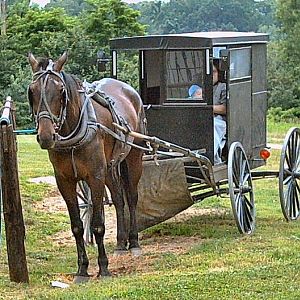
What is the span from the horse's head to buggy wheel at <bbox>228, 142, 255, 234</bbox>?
10.4ft

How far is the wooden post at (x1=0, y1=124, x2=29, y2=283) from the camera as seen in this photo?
742cm

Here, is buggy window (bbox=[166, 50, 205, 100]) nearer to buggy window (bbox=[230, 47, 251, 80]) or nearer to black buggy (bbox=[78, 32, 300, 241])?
black buggy (bbox=[78, 32, 300, 241])

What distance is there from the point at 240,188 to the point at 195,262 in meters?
2.36

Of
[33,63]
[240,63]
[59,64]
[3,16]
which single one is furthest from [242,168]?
[3,16]

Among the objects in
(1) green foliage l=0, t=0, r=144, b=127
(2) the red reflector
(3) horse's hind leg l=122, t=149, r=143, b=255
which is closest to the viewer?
(3) horse's hind leg l=122, t=149, r=143, b=255

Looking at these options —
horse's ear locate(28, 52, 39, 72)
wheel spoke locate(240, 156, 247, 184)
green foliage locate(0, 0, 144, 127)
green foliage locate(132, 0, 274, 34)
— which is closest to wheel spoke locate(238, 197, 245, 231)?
wheel spoke locate(240, 156, 247, 184)

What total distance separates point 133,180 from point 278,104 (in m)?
39.3

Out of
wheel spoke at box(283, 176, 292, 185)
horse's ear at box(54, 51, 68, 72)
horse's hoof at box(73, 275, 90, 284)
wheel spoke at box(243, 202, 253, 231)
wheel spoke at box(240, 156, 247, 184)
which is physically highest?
horse's ear at box(54, 51, 68, 72)

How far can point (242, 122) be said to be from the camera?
36.9 ft

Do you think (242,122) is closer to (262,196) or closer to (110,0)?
(262,196)

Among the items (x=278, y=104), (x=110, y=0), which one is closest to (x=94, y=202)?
(x=110, y=0)

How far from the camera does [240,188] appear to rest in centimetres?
1061

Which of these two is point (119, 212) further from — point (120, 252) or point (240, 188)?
point (240, 188)

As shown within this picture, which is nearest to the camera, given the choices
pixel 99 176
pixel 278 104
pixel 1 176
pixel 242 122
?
pixel 1 176
